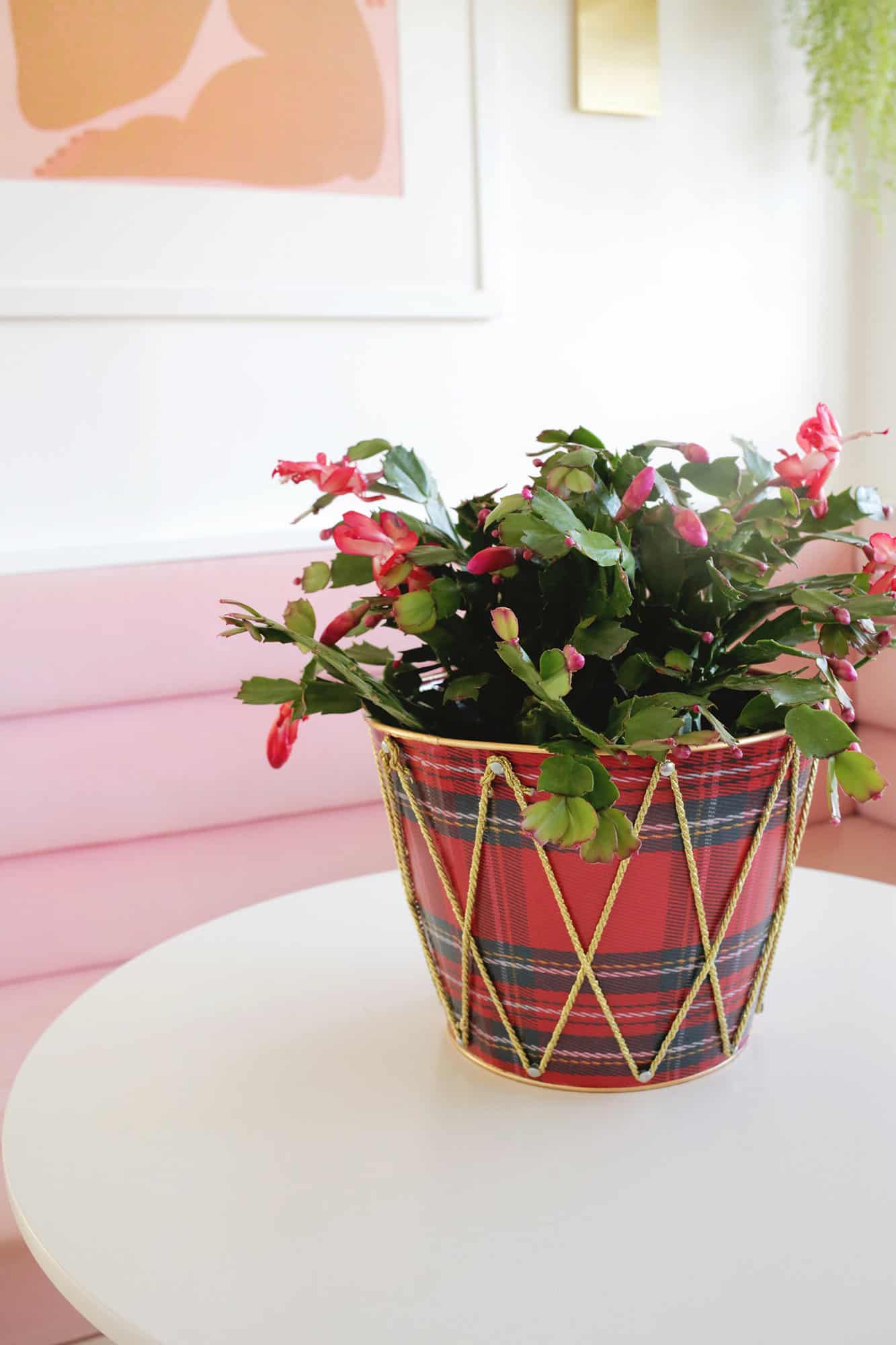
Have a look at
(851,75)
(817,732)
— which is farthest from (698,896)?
(851,75)

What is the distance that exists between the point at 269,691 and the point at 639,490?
24 centimetres

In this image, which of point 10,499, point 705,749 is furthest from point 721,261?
point 705,749

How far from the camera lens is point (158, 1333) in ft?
1.69

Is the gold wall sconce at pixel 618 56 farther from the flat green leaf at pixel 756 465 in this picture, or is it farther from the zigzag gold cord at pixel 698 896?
the zigzag gold cord at pixel 698 896

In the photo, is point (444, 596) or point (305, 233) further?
point (305, 233)

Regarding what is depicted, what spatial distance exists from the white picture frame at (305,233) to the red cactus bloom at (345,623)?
124 centimetres

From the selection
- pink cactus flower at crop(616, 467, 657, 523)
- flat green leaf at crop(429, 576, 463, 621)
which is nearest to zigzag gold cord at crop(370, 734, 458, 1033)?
flat green leaf at crop(429, 576, 463, 621)

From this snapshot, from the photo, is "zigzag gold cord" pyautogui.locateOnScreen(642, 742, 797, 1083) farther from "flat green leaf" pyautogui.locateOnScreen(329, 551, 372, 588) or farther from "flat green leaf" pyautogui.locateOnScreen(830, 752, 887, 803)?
"flat green leaf" pyautogui.locateOnScreen(329, 551, 372, 588)

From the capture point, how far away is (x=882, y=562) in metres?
0.67

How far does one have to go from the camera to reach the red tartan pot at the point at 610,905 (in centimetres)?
65

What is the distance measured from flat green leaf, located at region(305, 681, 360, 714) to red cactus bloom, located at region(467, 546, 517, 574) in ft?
0.35

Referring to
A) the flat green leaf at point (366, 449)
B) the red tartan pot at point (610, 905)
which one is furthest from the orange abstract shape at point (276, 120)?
the red tartan pot at point (610, 905)

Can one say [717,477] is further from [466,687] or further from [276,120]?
[276,120]

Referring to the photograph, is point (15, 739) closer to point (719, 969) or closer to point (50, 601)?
point (50, 601)
